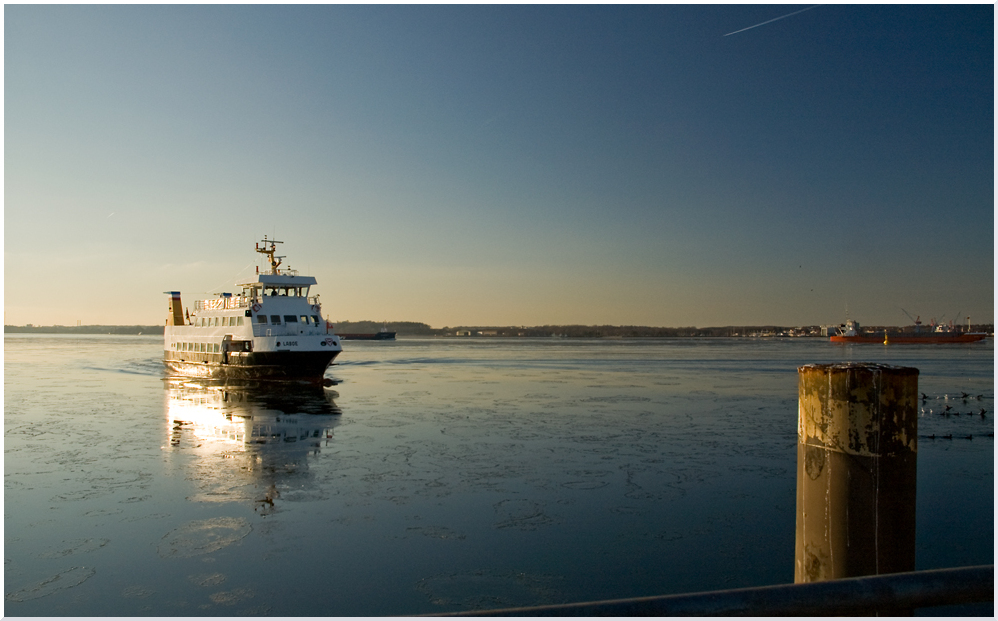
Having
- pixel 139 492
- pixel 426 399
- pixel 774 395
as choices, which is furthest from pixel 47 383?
pixel 774 395

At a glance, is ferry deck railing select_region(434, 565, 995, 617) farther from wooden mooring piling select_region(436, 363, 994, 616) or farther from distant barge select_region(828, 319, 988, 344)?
distant barge select_region(828, 319, 988, 344)

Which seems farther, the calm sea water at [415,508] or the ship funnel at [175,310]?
the ship funnel at [175,310]

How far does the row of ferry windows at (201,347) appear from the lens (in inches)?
1320

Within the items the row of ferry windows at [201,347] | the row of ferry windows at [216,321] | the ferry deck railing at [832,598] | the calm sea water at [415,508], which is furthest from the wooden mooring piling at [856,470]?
the row of ferry windows at [201,347]

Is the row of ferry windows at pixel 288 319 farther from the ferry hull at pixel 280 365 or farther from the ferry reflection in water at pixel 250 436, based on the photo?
the ferry reflection in water at pixel 250 436

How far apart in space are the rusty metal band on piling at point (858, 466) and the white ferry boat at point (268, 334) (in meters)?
29.4

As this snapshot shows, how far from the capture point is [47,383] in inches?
1280

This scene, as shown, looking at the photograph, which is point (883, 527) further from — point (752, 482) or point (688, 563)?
point (752, 482)

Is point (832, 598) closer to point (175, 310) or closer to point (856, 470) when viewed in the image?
point (856, 470)

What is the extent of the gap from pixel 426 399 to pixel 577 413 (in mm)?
7179

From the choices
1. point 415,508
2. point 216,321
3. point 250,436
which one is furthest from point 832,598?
point 216,321

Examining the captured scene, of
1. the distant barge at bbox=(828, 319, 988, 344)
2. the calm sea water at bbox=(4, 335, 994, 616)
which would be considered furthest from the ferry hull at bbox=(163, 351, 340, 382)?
the distant barge at bbox=(828, 319, 988, 344)

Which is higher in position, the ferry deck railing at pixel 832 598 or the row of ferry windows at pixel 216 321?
the row of ferry windows at pixel 216 321

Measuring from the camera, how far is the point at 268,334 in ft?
101
